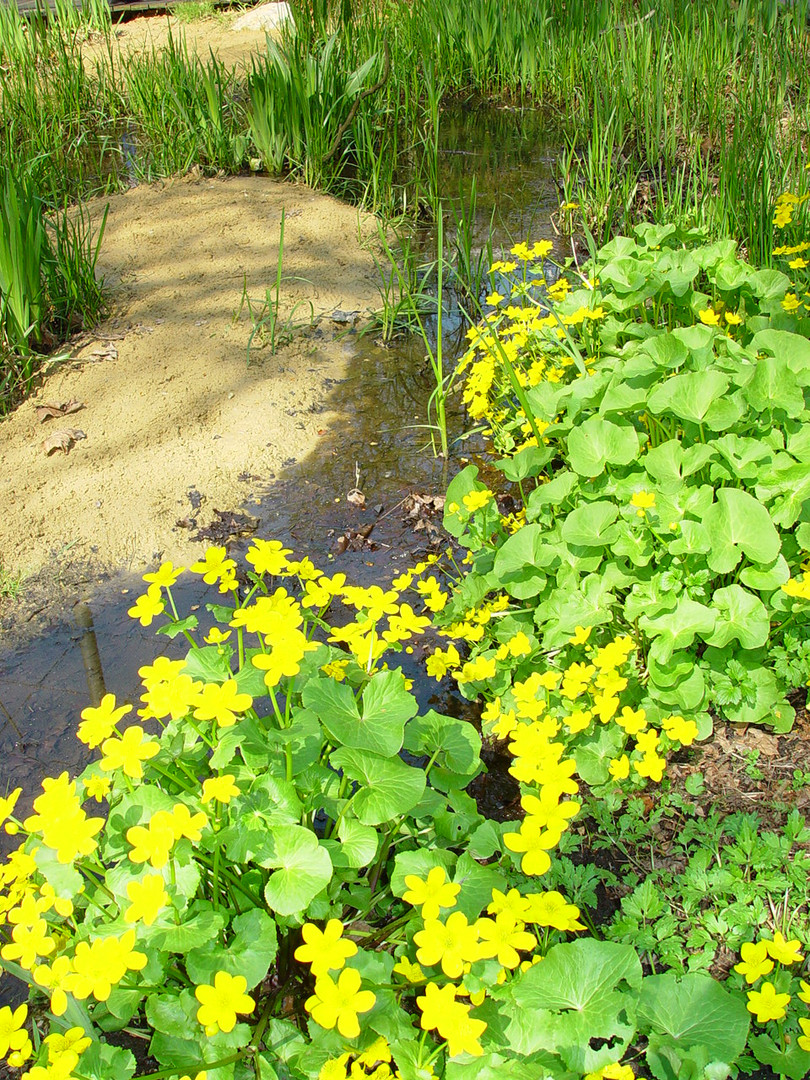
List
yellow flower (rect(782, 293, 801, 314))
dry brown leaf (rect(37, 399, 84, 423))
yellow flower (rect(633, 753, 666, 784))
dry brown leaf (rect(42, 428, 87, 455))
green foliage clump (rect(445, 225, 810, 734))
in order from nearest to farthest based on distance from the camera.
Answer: yellow flower (rect(633, 753, 666, 784))
green foliage clump (rect(445, 225, 810, 734))
yellow flower (rect(782, 293, 801, 314))
dry brown leaf (rect(42, 428, 87, 455))
dry brown leaf (rect(37, 399, 84, 423))

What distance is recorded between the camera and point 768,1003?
4.46ft

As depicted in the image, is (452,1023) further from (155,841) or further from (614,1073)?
(155,841)

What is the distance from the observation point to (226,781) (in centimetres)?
131

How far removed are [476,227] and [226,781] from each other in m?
4.25

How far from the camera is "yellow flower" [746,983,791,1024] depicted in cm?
135

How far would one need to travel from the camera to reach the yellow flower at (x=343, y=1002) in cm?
114

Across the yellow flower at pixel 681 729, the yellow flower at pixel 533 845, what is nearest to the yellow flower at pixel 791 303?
the yellow flower at pixel 681 729

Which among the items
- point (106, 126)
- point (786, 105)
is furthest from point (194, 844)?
point (106, 126)

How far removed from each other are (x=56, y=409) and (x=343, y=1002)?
9.16ft

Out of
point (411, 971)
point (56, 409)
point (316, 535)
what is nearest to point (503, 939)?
point (411, 971)

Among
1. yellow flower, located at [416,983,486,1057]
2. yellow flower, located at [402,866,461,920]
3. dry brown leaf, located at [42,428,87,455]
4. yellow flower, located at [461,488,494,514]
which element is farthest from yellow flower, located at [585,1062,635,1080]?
dry brown leaf, located at [42,428,87,455]

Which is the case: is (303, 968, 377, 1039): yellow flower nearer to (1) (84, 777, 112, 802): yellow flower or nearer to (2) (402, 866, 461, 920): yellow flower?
(2) (402, 866, 461, 920): yellow flower

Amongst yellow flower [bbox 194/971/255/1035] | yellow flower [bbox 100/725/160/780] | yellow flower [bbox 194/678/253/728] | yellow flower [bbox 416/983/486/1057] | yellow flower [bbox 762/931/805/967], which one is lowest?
yellow flower [bbox 762/931/805/967]

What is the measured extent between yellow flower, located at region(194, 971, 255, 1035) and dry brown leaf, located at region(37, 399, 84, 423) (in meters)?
2.66
